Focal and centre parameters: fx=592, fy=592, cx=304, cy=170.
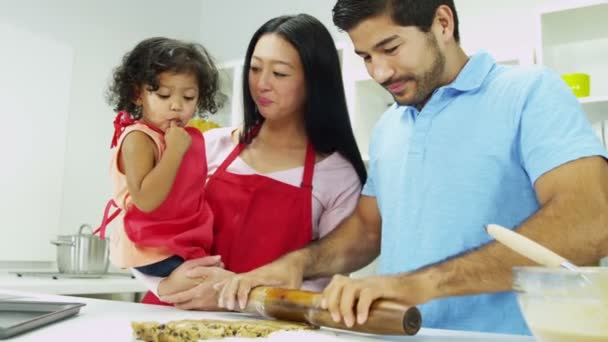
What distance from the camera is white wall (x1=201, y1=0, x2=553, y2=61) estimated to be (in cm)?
264

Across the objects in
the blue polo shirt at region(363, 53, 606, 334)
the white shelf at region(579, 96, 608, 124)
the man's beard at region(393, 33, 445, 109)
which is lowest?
the blue polo shirt at region(363, 53, 606, 334)

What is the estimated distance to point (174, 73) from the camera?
55.1 inches

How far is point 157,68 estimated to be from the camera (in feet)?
4.60

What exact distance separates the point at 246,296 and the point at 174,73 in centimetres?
62

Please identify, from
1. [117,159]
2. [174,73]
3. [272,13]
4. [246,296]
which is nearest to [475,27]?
[272,13]

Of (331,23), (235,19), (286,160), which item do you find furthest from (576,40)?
(235,19)

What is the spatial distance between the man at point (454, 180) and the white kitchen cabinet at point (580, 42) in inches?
42.3

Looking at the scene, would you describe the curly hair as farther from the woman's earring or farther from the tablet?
the tablet

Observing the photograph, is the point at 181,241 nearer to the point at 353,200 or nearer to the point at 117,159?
the point at 117,159

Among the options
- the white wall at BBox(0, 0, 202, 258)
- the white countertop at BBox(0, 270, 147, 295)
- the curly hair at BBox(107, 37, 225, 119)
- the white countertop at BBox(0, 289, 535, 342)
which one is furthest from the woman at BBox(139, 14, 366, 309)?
the white wall at BBox(0, 0, 202, 258)

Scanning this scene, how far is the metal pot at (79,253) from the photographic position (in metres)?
2.46

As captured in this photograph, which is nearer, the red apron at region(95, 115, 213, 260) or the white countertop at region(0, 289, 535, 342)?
the white countertop at region(0, 289, 535, 342)

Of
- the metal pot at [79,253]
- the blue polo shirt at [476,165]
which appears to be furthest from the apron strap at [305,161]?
the metal pot at [79,253]

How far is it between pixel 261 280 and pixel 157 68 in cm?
59
